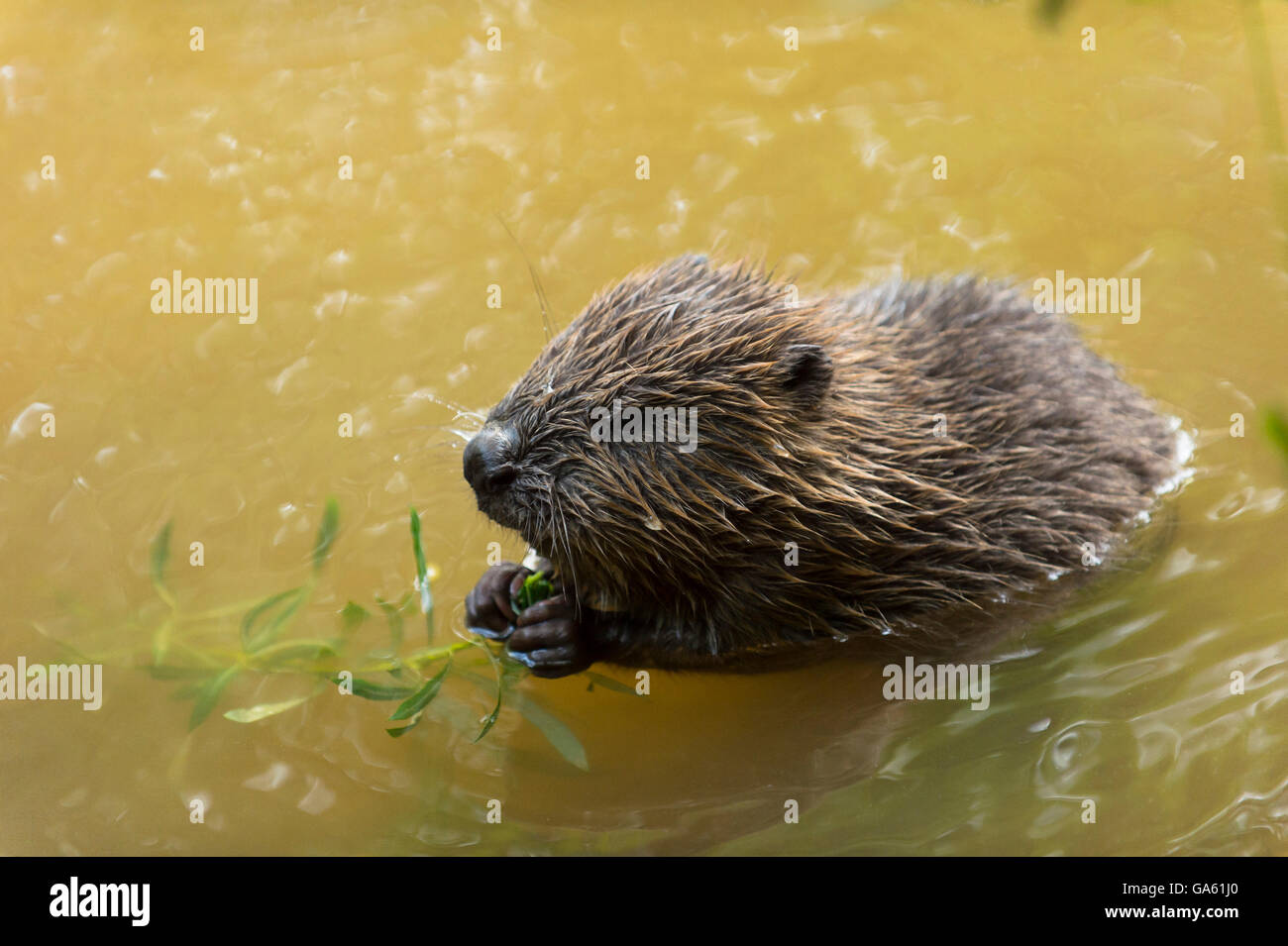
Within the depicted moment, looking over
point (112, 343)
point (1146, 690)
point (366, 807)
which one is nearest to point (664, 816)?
point (366, 807)

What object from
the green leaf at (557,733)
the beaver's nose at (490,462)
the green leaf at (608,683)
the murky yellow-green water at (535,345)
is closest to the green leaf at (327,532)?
the murky yellow-green water at (535,345)

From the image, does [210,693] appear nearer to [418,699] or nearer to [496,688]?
[418,699]

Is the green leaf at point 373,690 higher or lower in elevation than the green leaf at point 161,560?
lower

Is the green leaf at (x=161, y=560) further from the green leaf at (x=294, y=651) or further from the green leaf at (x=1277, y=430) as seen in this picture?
the green leaf at (x=1277, y=430)

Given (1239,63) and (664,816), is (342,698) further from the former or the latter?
(1239,63)

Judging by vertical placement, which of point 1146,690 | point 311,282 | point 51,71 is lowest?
point 1146,690

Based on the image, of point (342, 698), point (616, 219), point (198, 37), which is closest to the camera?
point (342, 698)

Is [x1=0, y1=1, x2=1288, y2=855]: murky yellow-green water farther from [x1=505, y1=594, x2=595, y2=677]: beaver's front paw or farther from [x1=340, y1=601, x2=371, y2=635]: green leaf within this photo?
[x1=340, y1=601, x2=371, y2=635]: green leaf
